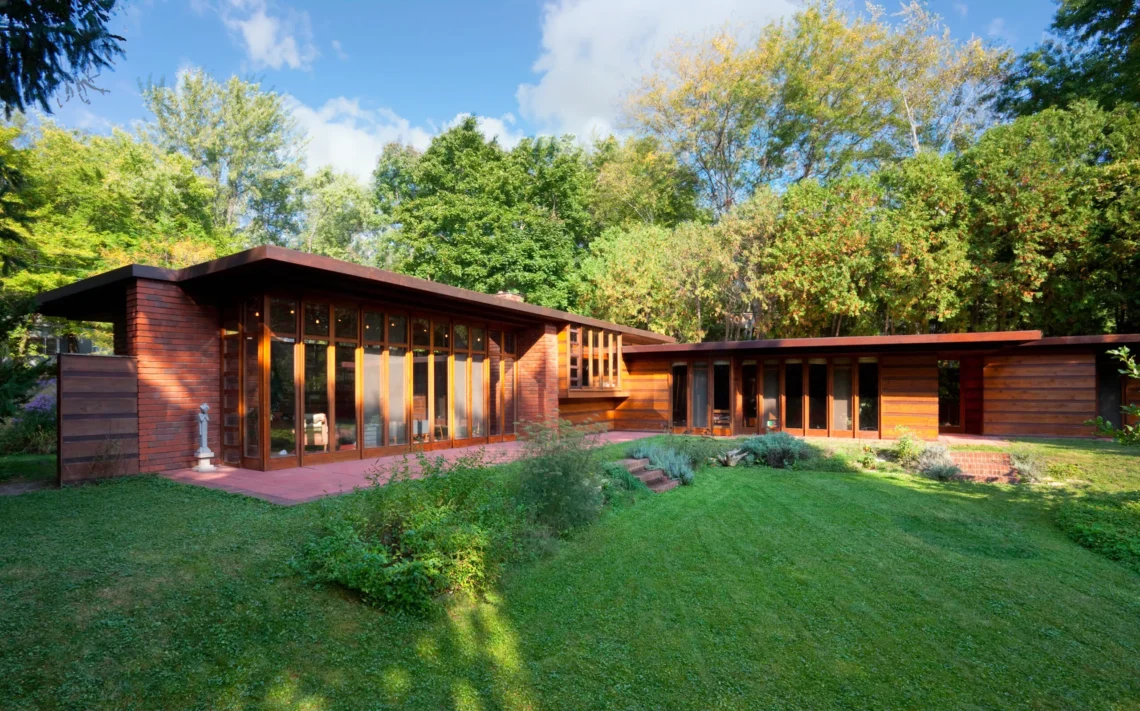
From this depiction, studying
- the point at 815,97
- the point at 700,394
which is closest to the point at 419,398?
the point at 700,394

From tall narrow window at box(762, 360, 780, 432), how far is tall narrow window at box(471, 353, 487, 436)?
25.4 ft

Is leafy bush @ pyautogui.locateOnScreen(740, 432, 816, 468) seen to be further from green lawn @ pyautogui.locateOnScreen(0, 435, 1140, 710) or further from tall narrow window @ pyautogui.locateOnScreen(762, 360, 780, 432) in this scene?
green lawn @ pyautogui.locateOnScreen(0, 435, 1140, 710)

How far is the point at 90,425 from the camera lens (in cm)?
639

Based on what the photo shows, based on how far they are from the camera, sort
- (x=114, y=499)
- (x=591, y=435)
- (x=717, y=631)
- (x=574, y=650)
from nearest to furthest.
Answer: (x=574, y=650) → (x=717, y=631) → (x=114, y=499) → (x=591, y=435)

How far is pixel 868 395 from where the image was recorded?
13.7 meters

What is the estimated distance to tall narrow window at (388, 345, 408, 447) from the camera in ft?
30.3

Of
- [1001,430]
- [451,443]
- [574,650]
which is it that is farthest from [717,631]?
[1001,430]

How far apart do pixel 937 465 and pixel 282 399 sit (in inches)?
407

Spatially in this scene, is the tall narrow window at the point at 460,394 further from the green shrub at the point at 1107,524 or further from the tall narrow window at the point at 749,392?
the green shrub at the point at 1107,524

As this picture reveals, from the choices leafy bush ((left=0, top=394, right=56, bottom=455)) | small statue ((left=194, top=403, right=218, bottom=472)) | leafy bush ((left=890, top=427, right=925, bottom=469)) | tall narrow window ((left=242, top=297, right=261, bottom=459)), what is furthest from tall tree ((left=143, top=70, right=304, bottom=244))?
leafy bush ((left=890, top=427, right=925, bottom=469))

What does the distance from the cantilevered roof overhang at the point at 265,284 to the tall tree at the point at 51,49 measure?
1974 mm

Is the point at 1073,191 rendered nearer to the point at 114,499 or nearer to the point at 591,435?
the point at 591,435

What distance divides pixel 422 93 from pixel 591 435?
14.5m

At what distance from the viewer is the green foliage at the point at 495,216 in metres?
22.6
